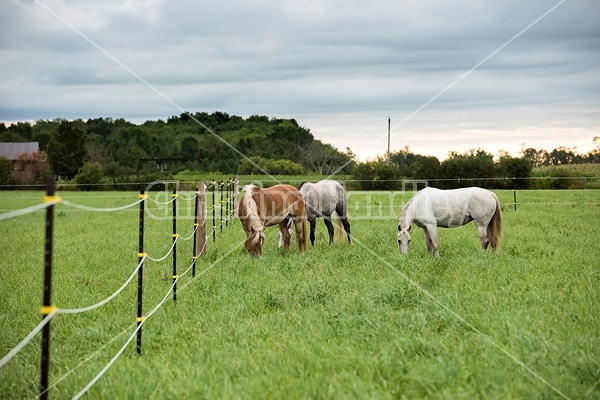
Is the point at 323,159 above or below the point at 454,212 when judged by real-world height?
above

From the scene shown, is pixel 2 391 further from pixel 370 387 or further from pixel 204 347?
pixel 370 387

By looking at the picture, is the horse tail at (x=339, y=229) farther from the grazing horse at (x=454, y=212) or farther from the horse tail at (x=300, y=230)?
the grazing horse at (x=454, y=212)

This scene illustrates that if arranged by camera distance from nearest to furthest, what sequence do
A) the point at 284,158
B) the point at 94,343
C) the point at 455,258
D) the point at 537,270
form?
1. the point at 94,343
2. the point at 537,270
3. the point at 455,258
4. the point at 284,158

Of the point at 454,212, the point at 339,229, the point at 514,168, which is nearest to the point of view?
the point at 454,212

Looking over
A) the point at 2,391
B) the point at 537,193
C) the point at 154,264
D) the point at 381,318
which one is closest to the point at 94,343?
the point at 2,391

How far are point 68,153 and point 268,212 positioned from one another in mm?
47907

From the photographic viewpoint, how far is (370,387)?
4.04 meters

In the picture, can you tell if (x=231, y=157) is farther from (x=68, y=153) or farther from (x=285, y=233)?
(x=285, y=233)

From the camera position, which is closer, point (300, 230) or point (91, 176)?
point (300, 230)

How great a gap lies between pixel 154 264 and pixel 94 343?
15.3ft

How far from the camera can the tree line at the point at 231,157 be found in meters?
34.9

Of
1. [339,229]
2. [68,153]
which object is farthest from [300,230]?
[68,153]

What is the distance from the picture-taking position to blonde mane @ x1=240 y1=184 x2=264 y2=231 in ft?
33.6

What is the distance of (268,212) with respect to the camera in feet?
36.7
